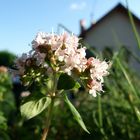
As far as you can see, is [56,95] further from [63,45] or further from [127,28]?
[127,28]

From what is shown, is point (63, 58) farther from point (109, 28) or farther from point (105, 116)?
point (109, 28)

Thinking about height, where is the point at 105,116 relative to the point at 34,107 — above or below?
above

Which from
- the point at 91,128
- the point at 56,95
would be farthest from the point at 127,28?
the point at 56,95

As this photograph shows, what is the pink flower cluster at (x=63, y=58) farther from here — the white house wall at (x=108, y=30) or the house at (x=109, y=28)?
the white house wall at (x=108, y=30)

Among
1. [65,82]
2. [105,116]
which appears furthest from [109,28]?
[65,82]

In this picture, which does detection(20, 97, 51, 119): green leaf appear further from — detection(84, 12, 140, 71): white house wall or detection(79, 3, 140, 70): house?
detection(84, 12, 140, 71): white house wall

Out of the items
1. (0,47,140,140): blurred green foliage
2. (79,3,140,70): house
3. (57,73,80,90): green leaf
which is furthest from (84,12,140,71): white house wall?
(57,73,80,90): green leaf
